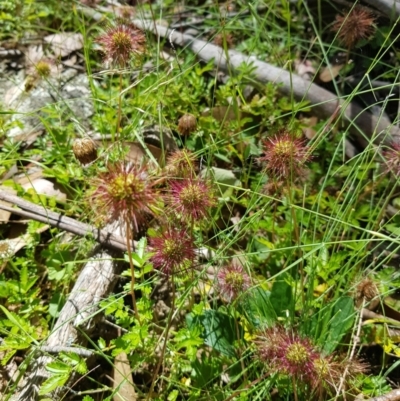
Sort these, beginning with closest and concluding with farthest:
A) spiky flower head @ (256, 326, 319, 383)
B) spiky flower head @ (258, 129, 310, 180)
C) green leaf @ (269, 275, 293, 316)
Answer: spiky flower head @ (256, 326, 319, 383) → spiky flower head @ (258, 129, 310, 180) → green leaf @ (269, 275, 293, 316)

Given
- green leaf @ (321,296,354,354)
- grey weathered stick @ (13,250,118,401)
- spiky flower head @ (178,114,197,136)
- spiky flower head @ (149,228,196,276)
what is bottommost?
grey weathered stick @ (13,250,118,401)

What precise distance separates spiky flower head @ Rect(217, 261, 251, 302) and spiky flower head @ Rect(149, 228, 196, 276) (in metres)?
0.17

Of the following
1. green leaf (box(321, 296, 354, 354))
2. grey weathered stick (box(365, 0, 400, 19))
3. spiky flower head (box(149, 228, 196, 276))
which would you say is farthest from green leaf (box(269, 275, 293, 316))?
grey weathered stick (box(365, 0, 400, 19))

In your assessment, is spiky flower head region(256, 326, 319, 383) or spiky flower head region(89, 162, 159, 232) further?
spiky flower head region(256, 326, 319, 383)

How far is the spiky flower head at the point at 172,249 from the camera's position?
56.7 inches

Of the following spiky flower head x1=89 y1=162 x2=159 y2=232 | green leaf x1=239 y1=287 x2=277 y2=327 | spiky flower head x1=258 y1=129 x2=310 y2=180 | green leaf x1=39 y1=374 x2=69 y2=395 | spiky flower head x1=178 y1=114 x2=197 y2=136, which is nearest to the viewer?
spiky flower head x1=89 y1=162 x2=159 y2=232

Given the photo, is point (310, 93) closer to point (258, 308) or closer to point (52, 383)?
point (258, 308)

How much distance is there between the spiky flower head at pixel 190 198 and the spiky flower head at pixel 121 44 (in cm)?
54

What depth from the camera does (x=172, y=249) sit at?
1.44 m

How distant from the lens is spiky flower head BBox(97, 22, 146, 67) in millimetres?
1734

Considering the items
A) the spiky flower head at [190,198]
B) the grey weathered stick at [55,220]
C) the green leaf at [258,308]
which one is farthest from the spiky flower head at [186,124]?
the green leaf at [258,308]

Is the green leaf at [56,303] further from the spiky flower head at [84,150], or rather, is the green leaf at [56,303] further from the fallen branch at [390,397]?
the fallen branch at [390,397]

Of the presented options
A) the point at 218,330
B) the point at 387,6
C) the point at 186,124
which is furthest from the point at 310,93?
the point at 218,330

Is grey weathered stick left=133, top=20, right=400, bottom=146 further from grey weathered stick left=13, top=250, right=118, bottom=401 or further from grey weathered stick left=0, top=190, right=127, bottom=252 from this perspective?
grey weathered stick left=13, top=250, right=118, bottom=401
